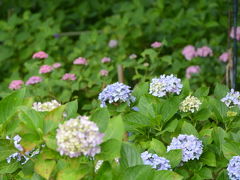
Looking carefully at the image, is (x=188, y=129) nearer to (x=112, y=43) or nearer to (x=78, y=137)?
(x=78, y=137)

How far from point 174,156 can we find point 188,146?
3.2 inches

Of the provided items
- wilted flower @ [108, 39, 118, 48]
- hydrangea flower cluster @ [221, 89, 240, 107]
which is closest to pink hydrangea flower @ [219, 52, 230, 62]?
wilted flower @ [108, 39, 118, 48]

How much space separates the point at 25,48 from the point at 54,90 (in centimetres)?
114

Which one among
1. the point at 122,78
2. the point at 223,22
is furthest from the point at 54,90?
the point at 223,22

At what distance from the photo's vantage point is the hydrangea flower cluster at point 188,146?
6.15ft

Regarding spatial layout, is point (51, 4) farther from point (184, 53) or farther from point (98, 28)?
point (184, 53)

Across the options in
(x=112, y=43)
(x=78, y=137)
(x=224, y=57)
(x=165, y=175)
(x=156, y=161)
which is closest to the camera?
(x=78, y=137)

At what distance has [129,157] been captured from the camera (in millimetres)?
1685

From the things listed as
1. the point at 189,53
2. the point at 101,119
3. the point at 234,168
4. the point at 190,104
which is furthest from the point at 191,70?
the point at 101,119

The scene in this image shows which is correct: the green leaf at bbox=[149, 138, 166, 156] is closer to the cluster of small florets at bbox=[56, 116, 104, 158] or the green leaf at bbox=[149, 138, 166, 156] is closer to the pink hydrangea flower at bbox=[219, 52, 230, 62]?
the cluster of small florets at bbox=[56, 116, 104, 158]

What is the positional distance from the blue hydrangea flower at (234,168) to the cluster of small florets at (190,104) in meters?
0.38

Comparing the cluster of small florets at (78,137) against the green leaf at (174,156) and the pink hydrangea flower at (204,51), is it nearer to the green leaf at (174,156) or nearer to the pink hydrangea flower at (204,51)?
the green leaf at (174,156)

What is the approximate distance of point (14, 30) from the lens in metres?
5.09

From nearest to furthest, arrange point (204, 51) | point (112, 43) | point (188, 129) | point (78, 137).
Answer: point (78, 137), point (188, 129), point (204, 51), point (112, 43)
